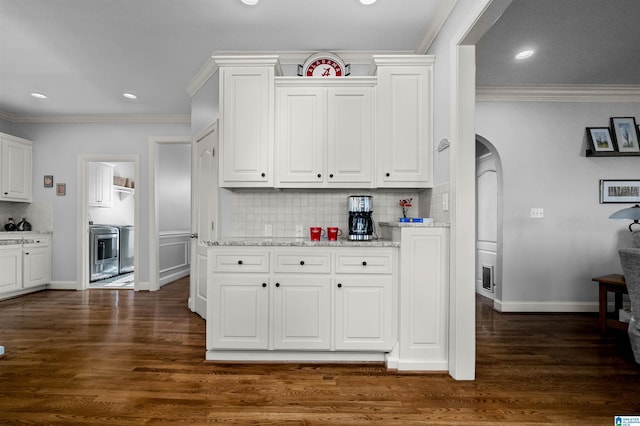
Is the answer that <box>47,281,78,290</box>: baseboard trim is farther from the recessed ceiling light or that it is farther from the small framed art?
the recessed ceiling light

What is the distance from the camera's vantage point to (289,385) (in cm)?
231

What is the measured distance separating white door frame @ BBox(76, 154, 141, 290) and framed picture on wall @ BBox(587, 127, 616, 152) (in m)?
6.17

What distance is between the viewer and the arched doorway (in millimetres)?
4781

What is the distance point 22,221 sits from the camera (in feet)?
17.7

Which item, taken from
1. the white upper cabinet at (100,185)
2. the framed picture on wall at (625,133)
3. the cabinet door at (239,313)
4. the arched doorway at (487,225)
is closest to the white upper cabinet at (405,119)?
the cabinet door at (239,313)

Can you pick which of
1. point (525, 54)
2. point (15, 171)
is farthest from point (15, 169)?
point (525, 54)

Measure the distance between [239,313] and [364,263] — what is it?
39.9 inches

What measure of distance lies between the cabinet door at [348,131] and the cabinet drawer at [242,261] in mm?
943

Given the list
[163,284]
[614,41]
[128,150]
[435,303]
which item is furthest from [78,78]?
[614,41]

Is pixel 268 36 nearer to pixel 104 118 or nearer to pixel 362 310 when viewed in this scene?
pixel 362 310

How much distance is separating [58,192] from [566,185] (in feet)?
23.5

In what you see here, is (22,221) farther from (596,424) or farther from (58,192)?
(596,424)

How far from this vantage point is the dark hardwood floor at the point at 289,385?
197cm

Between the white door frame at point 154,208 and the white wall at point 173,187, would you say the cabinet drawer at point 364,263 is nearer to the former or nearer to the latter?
the white door frame at point 154,208
